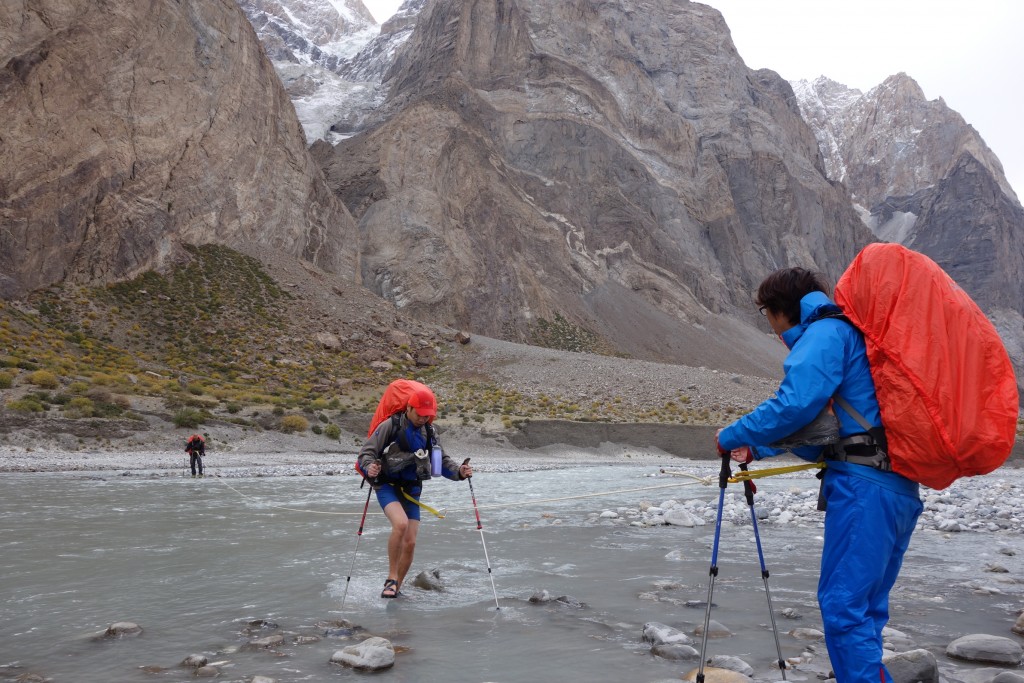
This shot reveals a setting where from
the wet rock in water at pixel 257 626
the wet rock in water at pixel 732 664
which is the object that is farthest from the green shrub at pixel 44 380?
the wet rock in water at pixel 732 664

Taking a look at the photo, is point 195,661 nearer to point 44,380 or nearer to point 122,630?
point 122,630

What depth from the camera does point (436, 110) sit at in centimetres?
7612

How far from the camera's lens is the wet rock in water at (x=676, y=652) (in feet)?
14.5

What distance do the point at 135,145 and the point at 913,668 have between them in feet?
176

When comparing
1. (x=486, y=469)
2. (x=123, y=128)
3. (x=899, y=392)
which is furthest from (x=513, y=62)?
(x=899, y=392)

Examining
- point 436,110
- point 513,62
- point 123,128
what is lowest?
point 123,128

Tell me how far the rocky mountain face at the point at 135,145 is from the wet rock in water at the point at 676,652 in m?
45.6

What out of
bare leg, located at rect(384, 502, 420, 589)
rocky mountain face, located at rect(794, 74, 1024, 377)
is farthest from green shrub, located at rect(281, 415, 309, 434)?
rocky mountain face, located at rect(794, 74, 1024, 377)

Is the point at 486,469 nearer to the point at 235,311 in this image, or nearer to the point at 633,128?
the point at 235,311

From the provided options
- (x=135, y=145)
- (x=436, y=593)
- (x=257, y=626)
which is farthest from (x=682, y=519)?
(x=135, y=145)

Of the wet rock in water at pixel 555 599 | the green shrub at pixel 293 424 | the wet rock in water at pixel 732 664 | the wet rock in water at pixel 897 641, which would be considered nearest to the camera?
the wet rock in water at pixel 732 664

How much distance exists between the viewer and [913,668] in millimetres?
3711

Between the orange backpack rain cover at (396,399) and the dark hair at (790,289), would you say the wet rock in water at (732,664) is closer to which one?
the dark hair at (790,289)

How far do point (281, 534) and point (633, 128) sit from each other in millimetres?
95606
